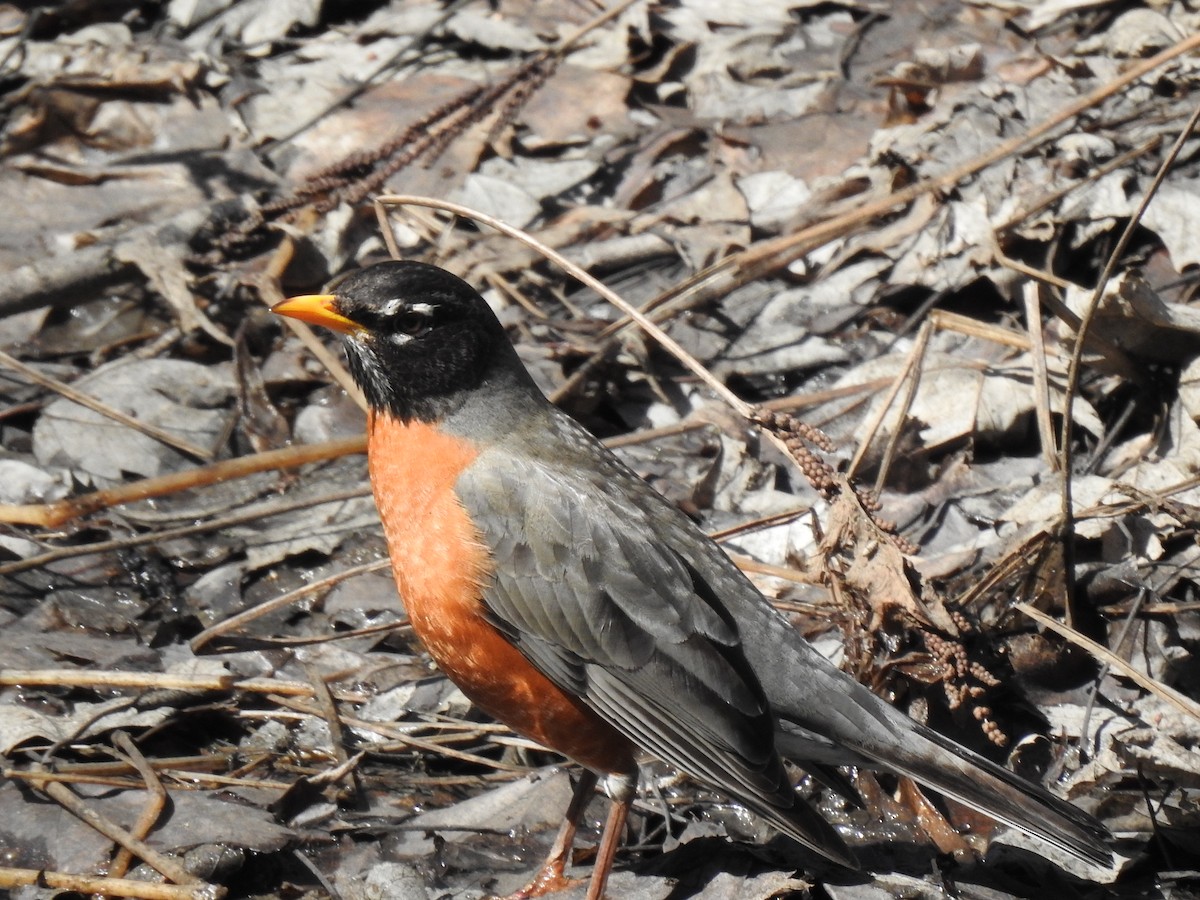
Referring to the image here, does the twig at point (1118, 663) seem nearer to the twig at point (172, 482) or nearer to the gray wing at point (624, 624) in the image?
the gray wing at point (624, 624)

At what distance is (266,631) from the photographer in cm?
528

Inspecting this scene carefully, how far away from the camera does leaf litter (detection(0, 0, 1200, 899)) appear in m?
4.37

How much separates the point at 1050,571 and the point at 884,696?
2.47 feet

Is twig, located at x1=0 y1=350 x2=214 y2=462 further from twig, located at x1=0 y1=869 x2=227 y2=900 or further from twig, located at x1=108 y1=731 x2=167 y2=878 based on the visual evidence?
twig, located at x1=0 y1=869 x2=227 y2=900

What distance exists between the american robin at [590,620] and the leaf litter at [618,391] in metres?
0.32

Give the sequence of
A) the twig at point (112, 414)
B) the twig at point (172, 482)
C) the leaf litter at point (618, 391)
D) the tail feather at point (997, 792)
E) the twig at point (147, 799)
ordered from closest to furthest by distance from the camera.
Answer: the tail feather at point (997, 792), the twig at point (147, 799), the leaf litter at point (618, 391), the twig at point (172, 482), the twig at point (112, 414)

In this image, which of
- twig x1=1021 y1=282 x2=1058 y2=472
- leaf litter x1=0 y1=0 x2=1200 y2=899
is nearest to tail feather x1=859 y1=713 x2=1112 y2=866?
leaf litter x1=0 y1=0 x2=1200 y2=899

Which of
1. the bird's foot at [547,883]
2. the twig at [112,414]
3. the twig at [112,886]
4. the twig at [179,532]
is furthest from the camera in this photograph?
the twig at [112,414]

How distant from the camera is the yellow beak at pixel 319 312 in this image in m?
4.36

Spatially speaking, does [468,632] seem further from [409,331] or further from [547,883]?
[409,331]

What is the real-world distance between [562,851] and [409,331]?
1767 millimetres

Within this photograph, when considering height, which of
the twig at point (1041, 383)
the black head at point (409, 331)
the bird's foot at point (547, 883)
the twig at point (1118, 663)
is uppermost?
the black head at point (409, 331)

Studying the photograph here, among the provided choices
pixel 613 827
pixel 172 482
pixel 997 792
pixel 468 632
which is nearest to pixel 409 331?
pixel 468 632

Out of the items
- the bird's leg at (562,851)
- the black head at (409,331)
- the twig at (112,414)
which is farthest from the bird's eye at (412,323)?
the twig at (112,414)
